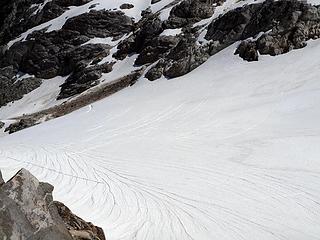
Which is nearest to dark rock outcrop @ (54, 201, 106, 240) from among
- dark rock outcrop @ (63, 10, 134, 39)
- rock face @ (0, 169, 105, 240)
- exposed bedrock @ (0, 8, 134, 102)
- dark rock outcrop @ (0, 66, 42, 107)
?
rock face @ (0, 169, 105, 240)

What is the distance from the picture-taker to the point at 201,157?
1588 cm

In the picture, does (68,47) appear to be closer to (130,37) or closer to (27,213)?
(130,37)

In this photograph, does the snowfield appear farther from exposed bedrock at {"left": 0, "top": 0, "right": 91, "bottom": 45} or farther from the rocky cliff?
exposed bedrock at {"left": 0, "top": 0, "right": 91, "bottom": 45}

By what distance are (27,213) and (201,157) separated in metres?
10.3

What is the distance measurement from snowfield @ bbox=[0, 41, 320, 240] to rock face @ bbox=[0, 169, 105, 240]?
3.77m

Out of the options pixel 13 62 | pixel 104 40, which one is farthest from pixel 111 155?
pixel 13 62

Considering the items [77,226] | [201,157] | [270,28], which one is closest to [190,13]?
[270,28]

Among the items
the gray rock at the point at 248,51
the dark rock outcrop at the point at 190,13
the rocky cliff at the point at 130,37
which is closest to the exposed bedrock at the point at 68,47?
the rocky cliff at the point at 130,37

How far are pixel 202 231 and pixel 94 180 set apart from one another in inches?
232

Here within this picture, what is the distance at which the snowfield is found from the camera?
10.6 m

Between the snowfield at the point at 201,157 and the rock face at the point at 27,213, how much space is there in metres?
3.77

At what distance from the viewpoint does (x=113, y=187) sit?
45.8 ft

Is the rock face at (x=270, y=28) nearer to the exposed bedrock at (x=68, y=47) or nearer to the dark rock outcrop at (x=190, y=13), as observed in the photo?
the dark rock outcrop at (x=190, y=13)

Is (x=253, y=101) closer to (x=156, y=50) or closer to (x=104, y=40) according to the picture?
(x=156, y=50)
